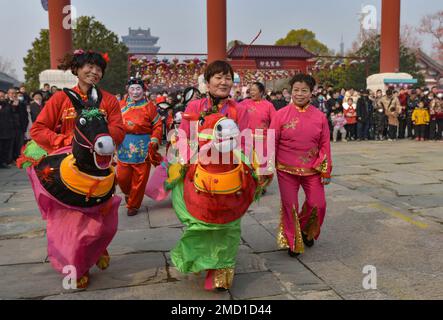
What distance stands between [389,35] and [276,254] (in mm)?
16763

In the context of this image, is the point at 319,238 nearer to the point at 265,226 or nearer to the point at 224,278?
the point at 265,226

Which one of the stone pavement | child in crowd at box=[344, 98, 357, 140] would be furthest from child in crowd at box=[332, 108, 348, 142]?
the stone pavement

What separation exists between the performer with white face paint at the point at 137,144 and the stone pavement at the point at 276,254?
36 centimetres

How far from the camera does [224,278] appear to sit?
312cm

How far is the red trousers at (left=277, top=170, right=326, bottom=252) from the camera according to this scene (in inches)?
155

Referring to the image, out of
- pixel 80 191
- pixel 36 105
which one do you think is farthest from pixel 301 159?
pixel 36 105

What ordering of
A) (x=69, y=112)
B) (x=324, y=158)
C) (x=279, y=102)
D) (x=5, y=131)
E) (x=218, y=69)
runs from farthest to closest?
(x=279, y=102) → (x=5, y=131) → (x=324, y=158) → (x=69, y=112) → (x=218, y=69)

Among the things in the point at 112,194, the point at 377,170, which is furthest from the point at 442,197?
the point at 112,194

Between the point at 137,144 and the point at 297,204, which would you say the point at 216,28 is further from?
the point at 297,204

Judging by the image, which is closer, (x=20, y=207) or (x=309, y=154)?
(x=309, y=154)

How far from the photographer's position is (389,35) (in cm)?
1838

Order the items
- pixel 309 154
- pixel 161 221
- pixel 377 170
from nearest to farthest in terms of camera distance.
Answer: pixel 309 154, pixel 161 221, pixel 377 170
